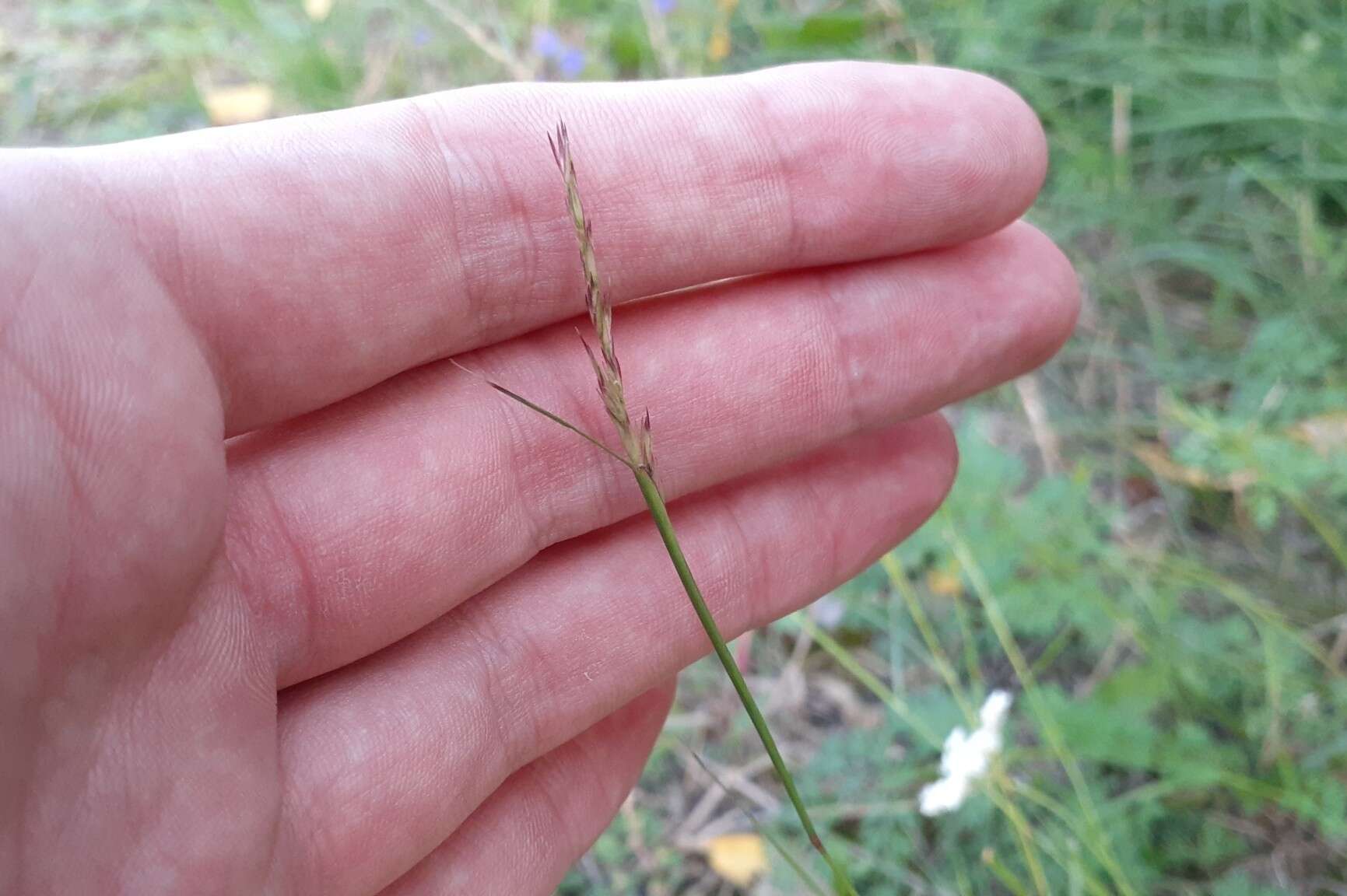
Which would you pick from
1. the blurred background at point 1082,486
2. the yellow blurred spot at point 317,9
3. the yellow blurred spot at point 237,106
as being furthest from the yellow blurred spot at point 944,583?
the yellow blurred spot at point 317,9

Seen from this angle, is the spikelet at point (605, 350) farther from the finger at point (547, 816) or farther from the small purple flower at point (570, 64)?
the small purple flower at point (570, 64)

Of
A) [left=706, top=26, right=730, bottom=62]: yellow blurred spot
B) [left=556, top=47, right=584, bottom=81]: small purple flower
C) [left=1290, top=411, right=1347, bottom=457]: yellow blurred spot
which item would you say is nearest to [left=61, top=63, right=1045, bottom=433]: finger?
[left=1290, top=411, right=1347, bottom=457]: yellow blurred spot

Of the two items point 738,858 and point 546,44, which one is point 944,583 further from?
point 546,44

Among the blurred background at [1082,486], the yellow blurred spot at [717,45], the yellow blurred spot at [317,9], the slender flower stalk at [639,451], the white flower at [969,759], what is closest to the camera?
the slender flower stalk at [639,451]

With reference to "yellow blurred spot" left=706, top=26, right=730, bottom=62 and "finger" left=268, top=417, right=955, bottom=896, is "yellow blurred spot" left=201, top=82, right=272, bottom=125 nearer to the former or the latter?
"yellow blurred spot" left=706, top=26, right=730, bottom=62

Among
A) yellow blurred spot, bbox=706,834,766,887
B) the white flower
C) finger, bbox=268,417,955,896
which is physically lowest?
yellow blurred spot, bbox=706,834,766,887

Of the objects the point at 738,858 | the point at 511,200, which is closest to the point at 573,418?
the point at 511,200

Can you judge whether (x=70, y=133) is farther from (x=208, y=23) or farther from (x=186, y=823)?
(x=186, y=823)
